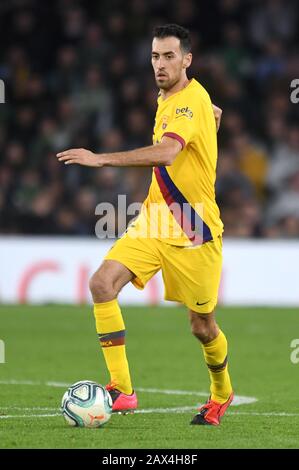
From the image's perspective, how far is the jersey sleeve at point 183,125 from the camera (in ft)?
23.7

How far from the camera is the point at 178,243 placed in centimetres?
759

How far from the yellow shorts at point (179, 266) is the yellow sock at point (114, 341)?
286mm

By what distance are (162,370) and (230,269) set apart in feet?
17.9

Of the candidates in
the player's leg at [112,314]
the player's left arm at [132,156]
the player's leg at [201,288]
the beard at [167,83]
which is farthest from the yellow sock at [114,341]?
the beard at [167,83]

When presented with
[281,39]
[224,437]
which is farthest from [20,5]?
[224,437]

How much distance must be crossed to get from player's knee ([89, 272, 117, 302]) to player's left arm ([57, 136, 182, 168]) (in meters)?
0.91

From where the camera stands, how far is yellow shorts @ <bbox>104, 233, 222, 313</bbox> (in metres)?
7.54

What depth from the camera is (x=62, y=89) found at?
19.1m

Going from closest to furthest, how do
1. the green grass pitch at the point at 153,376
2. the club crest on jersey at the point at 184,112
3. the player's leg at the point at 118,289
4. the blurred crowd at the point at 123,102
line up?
the green grass pitch at the point at 153,376 < the club crest on jersey at the point at 184,112 < the player's leg at the point at 118,289 < the blurred crowd at the point at 123,102

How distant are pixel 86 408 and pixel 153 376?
9.98 feet
